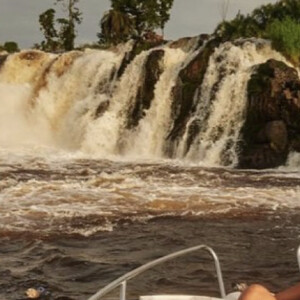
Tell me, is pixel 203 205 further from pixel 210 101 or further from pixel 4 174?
pixel 210 101

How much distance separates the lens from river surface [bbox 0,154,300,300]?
7480 mm

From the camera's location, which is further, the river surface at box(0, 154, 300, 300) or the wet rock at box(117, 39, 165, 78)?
the wet rock at box(117, 39, 165, 78)

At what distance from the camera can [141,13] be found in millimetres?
42031

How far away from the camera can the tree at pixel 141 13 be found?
136 ft

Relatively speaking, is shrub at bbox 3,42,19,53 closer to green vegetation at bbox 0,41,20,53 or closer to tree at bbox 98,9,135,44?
green vegetation at bbox 0,41,20,53

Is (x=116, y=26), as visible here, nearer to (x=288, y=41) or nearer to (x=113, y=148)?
(x=113, y=148)

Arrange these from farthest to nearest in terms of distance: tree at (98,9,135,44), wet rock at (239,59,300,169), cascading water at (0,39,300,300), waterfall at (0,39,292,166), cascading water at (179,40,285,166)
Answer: tree at (98,9,135,44) < waterfall at (0,39,292,166) < cascading water at (179,40,285,166) < wet rock at (239,59,300,169) < cascading water at (0,39,300,300)

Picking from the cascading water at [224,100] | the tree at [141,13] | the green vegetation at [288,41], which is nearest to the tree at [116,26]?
the tree at [141,13]

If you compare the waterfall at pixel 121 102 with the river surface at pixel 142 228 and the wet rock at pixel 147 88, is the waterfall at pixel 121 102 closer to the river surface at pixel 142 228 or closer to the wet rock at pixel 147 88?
the wet rock at pixel 147 88

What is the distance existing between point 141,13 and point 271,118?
25.0 m

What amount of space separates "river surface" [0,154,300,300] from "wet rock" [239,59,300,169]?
1816 mm

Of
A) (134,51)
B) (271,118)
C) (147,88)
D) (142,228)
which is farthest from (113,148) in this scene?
(142,228)

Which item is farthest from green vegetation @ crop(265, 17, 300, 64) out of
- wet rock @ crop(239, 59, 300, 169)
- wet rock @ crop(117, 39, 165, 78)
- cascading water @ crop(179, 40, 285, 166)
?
wet rock @ crop(117, 39, 165, 78)

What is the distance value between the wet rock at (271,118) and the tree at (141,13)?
2274 centimetres
